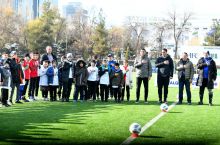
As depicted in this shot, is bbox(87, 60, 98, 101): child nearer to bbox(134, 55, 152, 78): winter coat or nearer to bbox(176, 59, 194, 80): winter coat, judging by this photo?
bbox(134, 55, 152, 78): winter coat

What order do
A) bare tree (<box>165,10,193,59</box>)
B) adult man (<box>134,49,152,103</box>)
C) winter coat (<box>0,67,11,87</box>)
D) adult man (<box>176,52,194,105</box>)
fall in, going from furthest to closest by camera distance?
bare tree (<box>165,10,193,59</box>) < adult man (<box>134,49,152,103</box>) < adult man (<box>176,52,194,105</box>) < winter coat (<box>0,67,11,87</box>)

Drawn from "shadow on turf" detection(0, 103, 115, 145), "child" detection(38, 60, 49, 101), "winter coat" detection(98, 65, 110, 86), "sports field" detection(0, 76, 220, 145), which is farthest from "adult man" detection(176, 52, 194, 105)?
"child" detection(38, 60, 49, 101)

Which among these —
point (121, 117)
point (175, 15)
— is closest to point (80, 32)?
point (175, 15)

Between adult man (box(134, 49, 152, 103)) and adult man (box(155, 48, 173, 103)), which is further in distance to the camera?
adult man (box(134, 49, 152, 103))

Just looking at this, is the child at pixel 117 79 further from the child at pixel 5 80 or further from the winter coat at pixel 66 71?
the child at pixel 5 80

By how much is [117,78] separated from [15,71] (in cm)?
411

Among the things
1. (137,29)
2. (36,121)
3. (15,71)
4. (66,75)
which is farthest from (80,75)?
(137,29)

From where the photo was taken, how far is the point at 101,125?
1016 cm

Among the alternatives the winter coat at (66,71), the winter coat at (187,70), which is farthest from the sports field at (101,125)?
the winter coat at (66,71)

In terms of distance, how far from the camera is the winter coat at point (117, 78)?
56.3 ft

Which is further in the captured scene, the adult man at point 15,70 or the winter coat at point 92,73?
the winter coat at point 92,73

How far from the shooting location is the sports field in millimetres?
8289

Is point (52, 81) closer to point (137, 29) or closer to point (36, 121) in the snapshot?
point (36, 121)

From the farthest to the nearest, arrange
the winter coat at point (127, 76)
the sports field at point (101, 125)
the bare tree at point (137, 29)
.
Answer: the bare tree at point (137, 29)
the winter coat at point (127, 76)
the sports field at point (101, 125)
